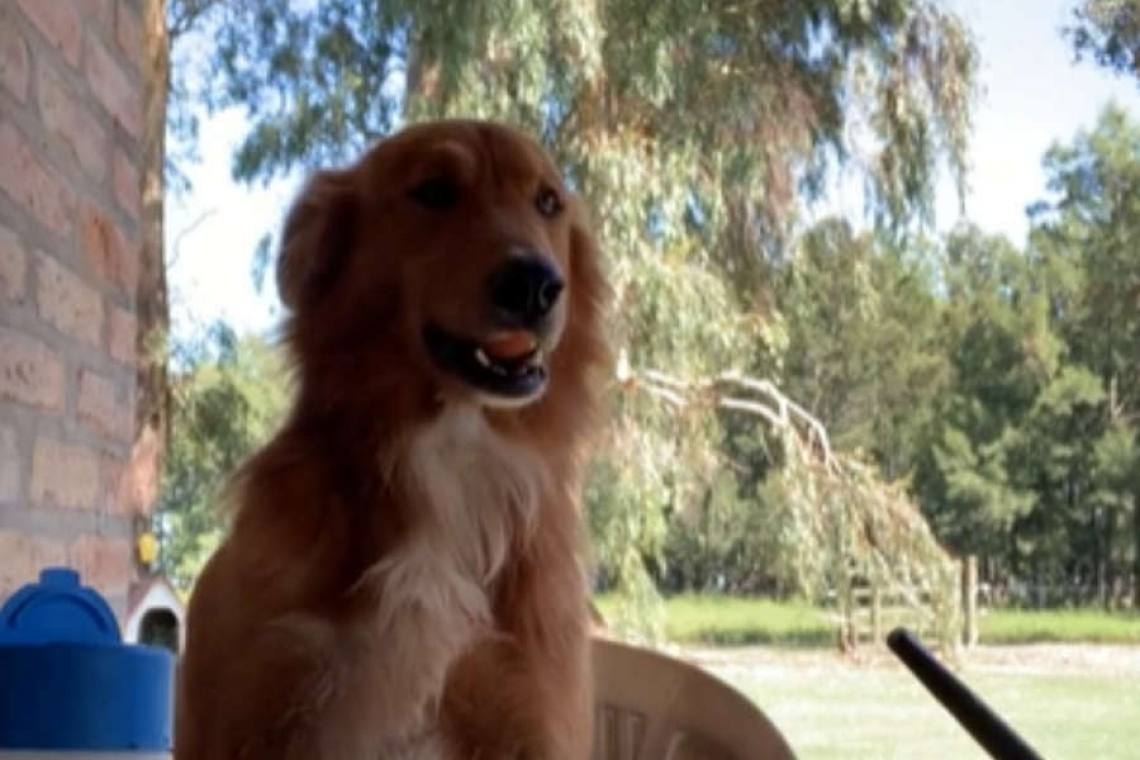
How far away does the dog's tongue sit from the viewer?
1.25 meters

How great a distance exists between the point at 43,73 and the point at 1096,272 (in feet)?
4.61

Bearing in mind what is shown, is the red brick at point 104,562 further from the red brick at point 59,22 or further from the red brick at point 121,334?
the red brick at point 59,22

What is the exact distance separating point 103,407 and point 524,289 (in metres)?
0.91

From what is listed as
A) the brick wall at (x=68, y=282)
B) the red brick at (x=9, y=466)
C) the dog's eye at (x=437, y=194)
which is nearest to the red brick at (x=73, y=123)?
the brick wall at (x=68, y=282)

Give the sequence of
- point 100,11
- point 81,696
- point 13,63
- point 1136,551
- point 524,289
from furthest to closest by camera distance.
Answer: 1. point 1136,551
2. point 100,11
3. point 13,63
4. point 524,289
5. point 81,696

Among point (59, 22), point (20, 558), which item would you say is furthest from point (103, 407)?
point (59, 22)

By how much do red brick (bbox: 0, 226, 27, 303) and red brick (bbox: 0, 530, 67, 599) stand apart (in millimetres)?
243

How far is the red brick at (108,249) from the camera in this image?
1879mm

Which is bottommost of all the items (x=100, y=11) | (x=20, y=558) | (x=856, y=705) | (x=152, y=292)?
(x=856, y=705)

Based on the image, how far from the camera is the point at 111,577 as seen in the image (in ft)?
6.61

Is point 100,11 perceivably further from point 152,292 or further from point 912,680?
point 912,680

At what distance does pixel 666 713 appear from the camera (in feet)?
4.38

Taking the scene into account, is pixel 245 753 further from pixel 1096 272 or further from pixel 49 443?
pixel 1096 272

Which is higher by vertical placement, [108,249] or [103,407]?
[108,249]
